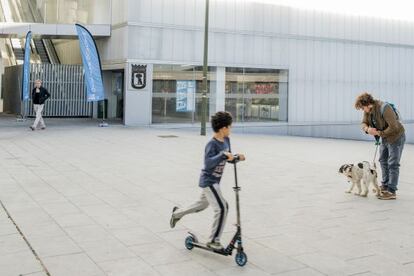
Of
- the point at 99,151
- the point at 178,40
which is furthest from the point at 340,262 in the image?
the point at 178,40

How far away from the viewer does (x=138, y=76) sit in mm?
20828

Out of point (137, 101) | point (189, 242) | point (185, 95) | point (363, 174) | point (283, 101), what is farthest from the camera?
point (283, 101)

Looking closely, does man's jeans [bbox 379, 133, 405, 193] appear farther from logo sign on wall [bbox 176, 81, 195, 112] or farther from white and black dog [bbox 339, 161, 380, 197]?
logo sign on wall [bbox 176, 81, 195, 112]

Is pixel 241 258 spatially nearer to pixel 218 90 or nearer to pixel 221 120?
pixel 221 120

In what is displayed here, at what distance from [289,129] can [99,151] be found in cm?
1348

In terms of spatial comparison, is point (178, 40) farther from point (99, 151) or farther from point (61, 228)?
point (61, 228)

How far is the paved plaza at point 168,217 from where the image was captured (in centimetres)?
473

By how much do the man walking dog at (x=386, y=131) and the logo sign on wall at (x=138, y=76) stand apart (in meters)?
14.1

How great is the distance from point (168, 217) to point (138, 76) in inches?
588

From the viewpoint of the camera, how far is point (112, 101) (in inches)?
989

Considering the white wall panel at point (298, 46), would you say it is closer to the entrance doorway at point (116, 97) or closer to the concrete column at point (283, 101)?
the concrete column at point (283, 101)

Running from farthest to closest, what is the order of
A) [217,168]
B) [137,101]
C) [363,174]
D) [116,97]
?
[116,97]
[137,101]
[363,174]
[217,168]

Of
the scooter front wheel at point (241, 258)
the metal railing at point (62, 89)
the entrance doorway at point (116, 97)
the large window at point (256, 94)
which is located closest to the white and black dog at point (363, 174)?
the scooter front wheel at point (241, 258)

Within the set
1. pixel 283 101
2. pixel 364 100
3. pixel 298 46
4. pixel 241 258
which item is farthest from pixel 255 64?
pixel 241 258
